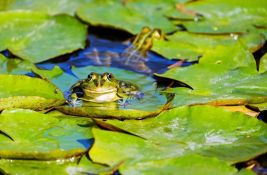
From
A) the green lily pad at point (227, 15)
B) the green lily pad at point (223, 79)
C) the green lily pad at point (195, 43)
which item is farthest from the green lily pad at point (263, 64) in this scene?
the green lily pad at point (227, 15)

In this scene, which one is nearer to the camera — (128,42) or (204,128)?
(204,128)

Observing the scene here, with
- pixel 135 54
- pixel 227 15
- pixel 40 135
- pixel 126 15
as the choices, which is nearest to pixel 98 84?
pixel 40 135

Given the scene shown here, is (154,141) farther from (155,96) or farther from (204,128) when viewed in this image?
(155,96)

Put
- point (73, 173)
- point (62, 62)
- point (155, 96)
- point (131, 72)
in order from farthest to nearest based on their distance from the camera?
point (62, 62)
point (131, 72)
point (155, 96)
point (73, 173)

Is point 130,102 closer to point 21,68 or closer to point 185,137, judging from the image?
point 185,137

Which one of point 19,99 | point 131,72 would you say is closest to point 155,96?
point 131,72

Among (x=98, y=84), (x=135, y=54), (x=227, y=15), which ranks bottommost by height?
(x=135, y=54)
